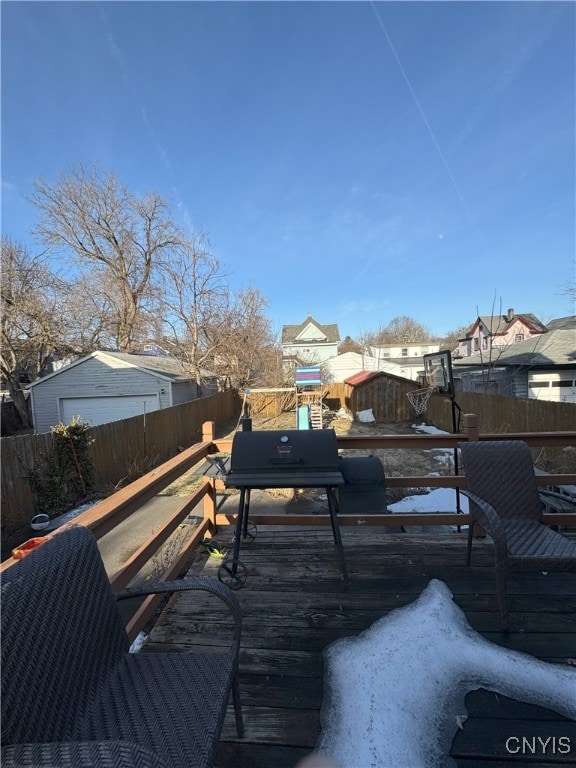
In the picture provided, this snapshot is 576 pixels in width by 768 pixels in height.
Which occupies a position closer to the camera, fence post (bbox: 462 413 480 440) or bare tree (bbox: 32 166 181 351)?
fence post (bbox: 462 413 480 440)

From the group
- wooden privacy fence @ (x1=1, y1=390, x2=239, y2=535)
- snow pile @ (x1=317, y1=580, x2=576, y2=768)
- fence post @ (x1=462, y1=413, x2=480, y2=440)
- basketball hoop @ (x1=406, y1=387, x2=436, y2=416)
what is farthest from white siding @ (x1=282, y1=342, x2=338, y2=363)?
snow pile @ (x1=317, y1=580, x2=576, y2=768)

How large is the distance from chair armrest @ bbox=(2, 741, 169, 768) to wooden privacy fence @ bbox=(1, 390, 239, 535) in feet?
20.9

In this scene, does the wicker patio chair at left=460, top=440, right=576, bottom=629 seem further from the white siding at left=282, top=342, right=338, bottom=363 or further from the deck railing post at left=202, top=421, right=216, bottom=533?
the white siding at left=282, top=342, right=338, bottom=363

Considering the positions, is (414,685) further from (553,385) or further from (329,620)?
(553,385)

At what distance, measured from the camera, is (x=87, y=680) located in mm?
1048

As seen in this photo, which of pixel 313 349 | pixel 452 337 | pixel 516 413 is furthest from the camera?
pixel 452 337

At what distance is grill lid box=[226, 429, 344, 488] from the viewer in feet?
7.34

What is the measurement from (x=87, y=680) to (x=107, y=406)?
14623mm

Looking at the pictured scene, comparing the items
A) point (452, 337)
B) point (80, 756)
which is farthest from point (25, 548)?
point (452, 337)

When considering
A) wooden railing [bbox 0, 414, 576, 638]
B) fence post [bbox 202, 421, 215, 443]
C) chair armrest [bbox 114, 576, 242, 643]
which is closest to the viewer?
chair armrest [bbox 114, 576, 242, 643]

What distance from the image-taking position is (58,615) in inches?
38.0

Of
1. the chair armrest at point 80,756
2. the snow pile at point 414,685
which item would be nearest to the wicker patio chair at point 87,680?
the chair armrest at point 80,756

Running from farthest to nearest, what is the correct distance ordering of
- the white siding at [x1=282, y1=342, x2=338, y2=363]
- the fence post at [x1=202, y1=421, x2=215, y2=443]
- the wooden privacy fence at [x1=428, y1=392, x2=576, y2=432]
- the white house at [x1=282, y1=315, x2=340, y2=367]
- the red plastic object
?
the white siding at [x1=282, y1=342, x2=338, y2=363]
the white house at [x1=282, y1=315, x2=340, y2=367]
the wooden privacy fence at [x1=428, y1=392, x2=576, y2=432]
the fence post at [x1=202, y1=421, x2=215, y2=443]
the red plastic object

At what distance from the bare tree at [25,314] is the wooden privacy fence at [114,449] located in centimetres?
867
